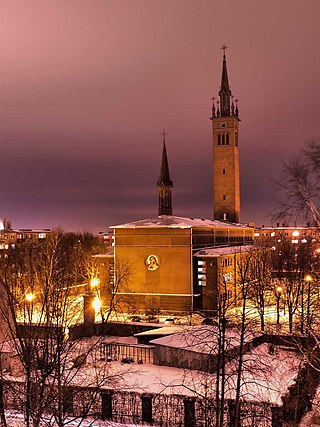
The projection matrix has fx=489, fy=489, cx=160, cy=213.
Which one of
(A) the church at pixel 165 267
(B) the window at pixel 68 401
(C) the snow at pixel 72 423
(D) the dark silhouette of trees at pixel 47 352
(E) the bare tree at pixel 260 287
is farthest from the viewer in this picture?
(A) the church at pixel 165 267

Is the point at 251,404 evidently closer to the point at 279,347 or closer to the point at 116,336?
the point at 279,347

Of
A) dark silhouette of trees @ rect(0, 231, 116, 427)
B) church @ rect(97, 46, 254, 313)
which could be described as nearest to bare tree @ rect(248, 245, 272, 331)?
church @ rect(97, 46, 254, 313)

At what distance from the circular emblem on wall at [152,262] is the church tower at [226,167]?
100 ft

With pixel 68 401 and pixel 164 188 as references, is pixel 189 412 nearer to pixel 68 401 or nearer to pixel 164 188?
pixel 68 401

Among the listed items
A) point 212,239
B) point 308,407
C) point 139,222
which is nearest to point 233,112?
point 212,239

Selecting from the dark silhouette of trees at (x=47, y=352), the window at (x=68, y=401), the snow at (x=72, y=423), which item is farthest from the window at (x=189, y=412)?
the window at (x=68, y=401)

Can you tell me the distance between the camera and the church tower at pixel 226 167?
72.5 m

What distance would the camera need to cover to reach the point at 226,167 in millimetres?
72750

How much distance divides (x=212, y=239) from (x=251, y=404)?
3650 centimetres

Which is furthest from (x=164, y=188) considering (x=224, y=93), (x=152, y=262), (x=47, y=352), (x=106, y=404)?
(x=47, y=352)

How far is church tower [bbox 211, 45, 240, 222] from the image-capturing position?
7250cm

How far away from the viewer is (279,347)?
2545 cm

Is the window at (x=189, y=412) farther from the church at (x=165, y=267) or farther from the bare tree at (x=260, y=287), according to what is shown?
the church at (x=165, y=267)

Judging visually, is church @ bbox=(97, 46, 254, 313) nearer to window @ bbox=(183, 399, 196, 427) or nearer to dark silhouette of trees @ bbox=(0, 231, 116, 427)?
dark silhouette of trees @ bbox=(0, 231, 116, 427)
